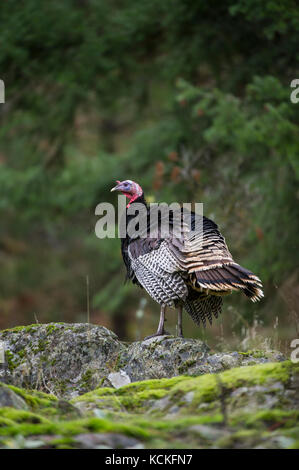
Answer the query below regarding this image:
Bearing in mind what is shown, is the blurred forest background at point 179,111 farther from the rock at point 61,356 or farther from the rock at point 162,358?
the rock at point 61,356

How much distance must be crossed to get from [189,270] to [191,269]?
0.03 m

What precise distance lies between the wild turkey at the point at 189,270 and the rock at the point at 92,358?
0.49m

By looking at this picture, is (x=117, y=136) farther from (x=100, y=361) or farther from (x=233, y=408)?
(x=233, y=408)

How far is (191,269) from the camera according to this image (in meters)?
4.94

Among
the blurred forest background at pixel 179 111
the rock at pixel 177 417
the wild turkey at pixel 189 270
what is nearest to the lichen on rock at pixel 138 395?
the rock at pixel 177 417

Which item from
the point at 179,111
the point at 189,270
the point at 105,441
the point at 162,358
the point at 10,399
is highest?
the point at 179,111

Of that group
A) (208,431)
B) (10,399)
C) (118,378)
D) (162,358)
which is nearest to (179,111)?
(162,358)

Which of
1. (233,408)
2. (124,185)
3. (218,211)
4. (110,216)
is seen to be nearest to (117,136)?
(110,216)

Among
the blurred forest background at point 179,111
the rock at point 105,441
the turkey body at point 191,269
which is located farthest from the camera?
the blurred forest background at point 179,111

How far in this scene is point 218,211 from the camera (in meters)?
9.30

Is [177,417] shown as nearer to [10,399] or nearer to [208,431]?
[208,431]

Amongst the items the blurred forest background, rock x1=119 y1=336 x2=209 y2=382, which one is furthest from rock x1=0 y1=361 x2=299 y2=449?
the blurred forest background

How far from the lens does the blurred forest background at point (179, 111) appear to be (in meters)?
8.45
